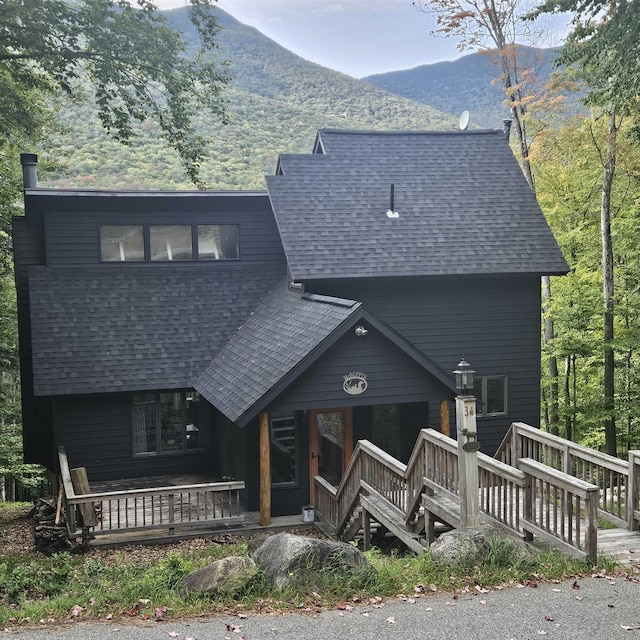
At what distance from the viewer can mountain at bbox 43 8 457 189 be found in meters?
44.4

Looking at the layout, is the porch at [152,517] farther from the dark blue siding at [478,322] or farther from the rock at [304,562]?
the rock at [304,562]

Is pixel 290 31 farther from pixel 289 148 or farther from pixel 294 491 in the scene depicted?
pixel 294 491

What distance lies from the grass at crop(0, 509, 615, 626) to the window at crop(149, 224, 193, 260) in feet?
32.6

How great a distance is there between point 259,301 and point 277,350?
363cm

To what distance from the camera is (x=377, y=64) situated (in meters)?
87.4

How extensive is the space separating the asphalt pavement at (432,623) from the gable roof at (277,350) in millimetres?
6356

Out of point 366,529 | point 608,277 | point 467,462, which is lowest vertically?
point 366,529

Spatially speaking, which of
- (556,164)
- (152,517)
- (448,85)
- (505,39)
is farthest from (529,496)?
(448,85)

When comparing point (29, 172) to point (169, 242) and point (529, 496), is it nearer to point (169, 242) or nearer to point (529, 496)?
point (169, 242)

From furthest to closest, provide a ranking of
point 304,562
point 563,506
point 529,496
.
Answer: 1. point 529,496
2. point 563,506
3. point 304,562

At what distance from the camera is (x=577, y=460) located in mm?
11430

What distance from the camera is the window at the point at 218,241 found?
17859mm

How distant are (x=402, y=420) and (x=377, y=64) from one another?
3090 inches

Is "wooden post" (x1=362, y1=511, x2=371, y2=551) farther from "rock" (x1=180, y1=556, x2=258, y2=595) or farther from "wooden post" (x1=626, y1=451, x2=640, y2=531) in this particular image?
"rock" (x1=180, y1=556, x2=258, y2=595)
